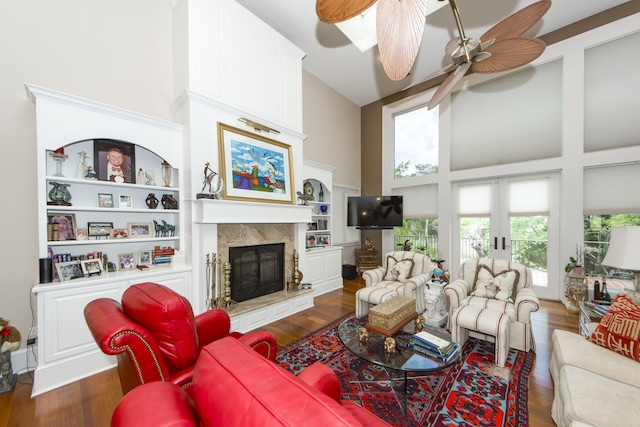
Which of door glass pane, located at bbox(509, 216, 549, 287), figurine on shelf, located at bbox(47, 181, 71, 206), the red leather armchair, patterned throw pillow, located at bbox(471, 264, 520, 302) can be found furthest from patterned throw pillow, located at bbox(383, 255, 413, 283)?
figurine on shelf, located at bbox(47, 181, 71, 206)

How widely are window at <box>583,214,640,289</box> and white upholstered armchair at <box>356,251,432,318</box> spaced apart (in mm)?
2525

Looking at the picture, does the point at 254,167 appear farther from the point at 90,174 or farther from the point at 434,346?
the point at 434,346

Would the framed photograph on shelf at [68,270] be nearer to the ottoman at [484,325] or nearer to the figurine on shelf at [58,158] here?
the figurine on shelf at [58,158]

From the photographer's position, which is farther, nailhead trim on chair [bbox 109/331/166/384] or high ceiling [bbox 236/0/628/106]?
high ceiling [bbox 236/0/628/106]

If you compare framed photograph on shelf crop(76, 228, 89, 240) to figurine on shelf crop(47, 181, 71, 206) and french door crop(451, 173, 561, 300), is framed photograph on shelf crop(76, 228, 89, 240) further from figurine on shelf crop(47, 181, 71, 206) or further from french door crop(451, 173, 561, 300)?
french door crop(451, 173, 561, 300)

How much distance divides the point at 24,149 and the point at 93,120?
0.63m

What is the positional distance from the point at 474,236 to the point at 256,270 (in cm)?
411

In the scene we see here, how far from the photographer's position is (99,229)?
2643 mm

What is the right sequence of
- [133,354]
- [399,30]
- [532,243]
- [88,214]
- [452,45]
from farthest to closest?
[532,243] < [88,214] < [452,45] < [399,30] < [133,354]

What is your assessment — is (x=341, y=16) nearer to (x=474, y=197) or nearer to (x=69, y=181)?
(x=69, y=181)

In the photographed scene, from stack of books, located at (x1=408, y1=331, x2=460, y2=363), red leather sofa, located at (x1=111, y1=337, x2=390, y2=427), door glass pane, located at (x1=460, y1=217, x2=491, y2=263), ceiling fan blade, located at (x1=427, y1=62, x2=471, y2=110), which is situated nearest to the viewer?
red leather sofa, located at (x1=111, y1=337, x2=390, y2=427)

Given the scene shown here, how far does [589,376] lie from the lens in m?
1.50

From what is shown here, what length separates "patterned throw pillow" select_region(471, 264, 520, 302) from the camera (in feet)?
9.46

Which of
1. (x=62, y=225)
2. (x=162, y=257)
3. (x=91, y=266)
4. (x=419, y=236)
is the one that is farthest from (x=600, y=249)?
(x=62, y=225)
